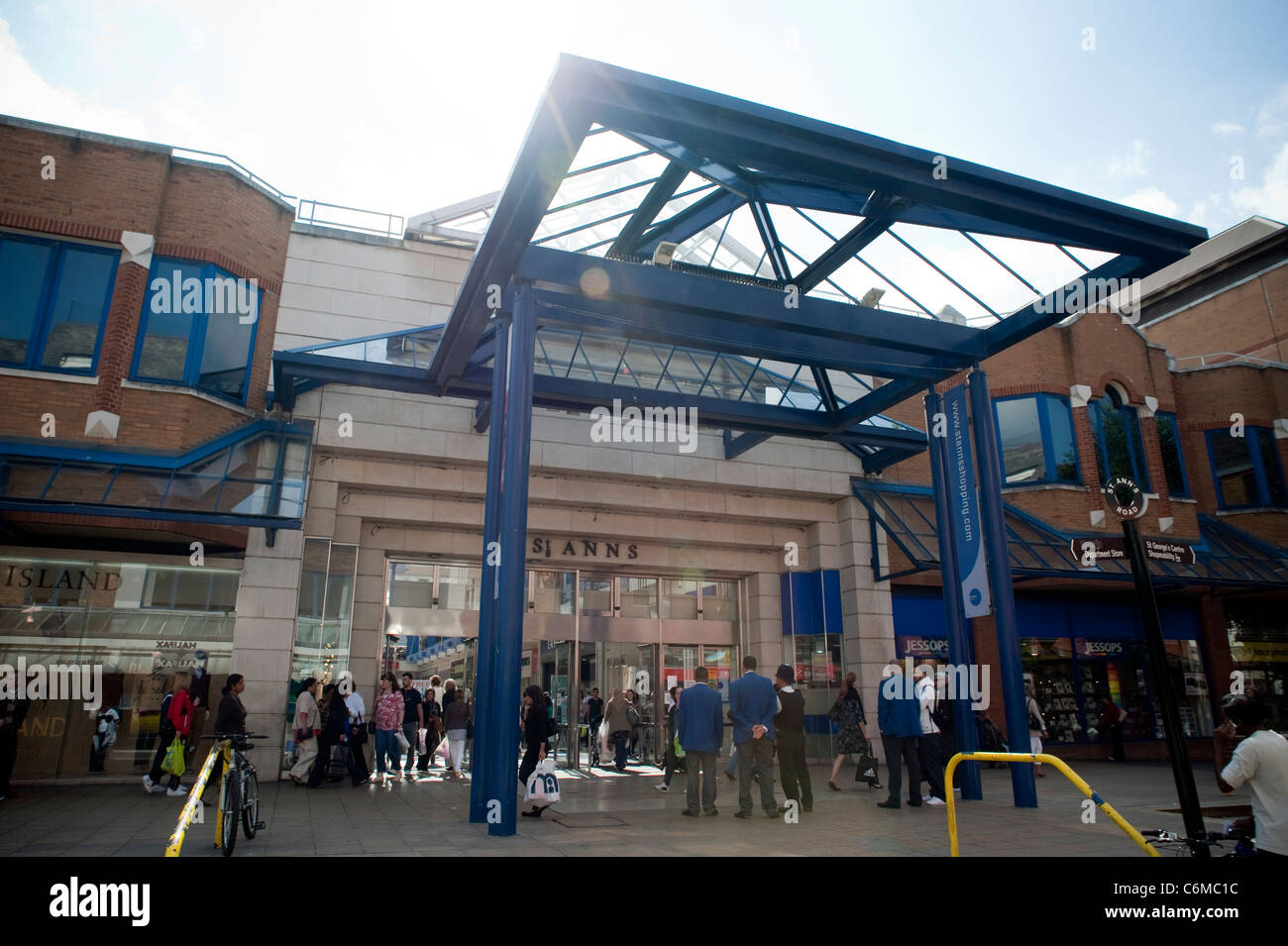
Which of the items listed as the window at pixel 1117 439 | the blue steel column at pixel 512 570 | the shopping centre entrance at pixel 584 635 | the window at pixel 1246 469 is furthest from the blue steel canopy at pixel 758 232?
the window at pixel 1246 469

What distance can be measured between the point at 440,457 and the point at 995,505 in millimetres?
9395

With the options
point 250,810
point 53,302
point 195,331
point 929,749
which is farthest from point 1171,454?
point 53,302

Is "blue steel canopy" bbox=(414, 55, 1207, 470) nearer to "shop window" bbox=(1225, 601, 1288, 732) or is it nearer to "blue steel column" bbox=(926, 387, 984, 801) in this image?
"blue steel column" bbox=(926, 387, 984, 801)

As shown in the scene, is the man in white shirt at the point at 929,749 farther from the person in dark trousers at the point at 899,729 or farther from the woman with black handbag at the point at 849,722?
the woman with black handbag at the point at 849,722

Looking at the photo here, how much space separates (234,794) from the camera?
6.99m

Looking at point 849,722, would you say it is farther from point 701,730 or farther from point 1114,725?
point 1114,725

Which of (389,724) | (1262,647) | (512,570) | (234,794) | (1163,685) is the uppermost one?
(512,570)

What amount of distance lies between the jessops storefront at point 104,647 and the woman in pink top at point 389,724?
2549mm

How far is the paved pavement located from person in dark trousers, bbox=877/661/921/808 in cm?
29

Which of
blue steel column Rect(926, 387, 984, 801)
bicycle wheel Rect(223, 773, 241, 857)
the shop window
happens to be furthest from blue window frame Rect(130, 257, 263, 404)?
the shop window

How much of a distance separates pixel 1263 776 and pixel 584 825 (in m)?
6.33

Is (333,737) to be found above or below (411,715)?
below

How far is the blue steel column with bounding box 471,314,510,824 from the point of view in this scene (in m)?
9.02
